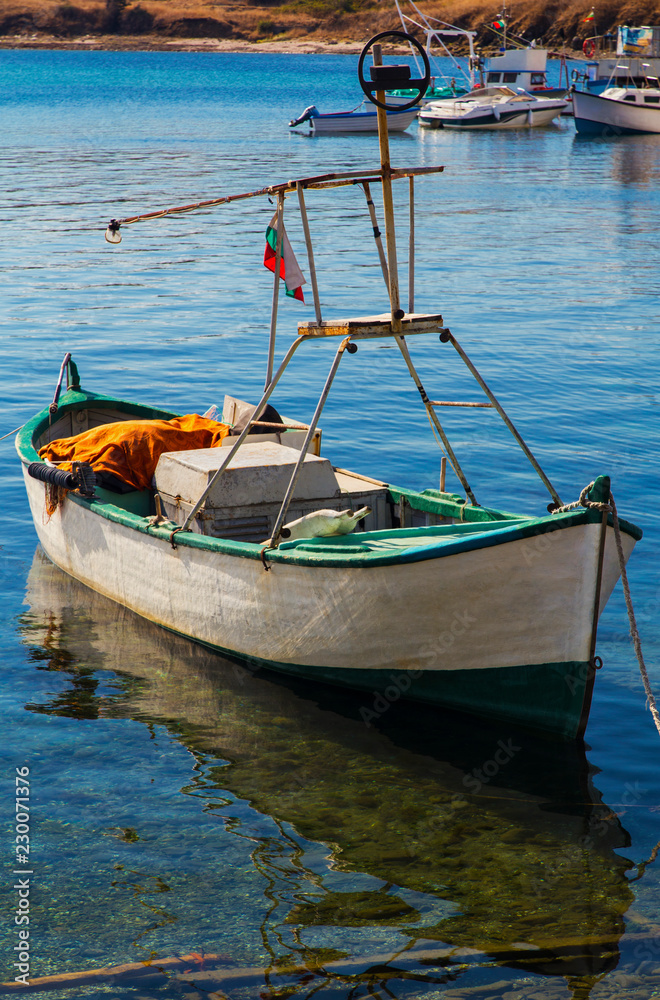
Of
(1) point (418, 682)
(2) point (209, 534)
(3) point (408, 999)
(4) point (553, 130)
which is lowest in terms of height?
(3) point (408, 999)

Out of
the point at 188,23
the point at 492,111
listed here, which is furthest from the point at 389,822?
the point at 188,23

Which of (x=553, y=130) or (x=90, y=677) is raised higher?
(x=553, y=130)

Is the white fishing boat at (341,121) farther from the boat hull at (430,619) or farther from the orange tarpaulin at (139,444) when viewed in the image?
the boat hull at (430,619)

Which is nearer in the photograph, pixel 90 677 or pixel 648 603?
pixel 90 677

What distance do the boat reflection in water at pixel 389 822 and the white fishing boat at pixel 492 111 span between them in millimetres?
59467

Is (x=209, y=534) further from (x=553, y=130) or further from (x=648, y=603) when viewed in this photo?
(x=553, y=130)

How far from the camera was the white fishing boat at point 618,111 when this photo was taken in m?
56.8

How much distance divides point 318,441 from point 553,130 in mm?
61240

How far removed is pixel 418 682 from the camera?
7719 mm

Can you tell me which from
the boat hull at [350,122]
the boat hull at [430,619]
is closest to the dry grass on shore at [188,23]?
the boat hull at [350,122]

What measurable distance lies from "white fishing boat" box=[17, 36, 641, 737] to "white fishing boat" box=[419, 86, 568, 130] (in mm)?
57574

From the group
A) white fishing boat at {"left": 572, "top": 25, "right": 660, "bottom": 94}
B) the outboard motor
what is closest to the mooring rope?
A: the outboard motor

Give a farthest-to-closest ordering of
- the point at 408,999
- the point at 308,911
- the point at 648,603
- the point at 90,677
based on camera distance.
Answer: the point at 648,603 < the point at 90,677 < the point at 308,911 < the point at 408,999

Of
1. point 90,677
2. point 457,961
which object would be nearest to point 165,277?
point 90,677
